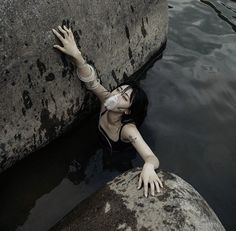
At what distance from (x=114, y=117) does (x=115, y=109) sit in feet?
0.59

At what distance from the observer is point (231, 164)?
5.16 meters

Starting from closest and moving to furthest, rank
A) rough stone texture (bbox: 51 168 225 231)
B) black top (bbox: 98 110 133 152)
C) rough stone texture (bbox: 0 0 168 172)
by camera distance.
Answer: rough stone texture (bbox: 51 168 225 231) → rough stone texture (bbox: 0 0 168 172) → black top (bbox: 98 110 133 152)

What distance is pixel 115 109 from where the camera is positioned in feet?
15.4

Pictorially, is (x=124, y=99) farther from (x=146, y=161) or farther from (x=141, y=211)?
(x=141, y=211)

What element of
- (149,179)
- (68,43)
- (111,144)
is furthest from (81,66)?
(149,179)

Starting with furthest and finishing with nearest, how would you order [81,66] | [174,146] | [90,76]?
[174,146] < [90,76] < [81,66]

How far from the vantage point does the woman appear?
14.5 feet

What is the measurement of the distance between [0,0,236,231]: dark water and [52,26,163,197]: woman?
339 millimetres

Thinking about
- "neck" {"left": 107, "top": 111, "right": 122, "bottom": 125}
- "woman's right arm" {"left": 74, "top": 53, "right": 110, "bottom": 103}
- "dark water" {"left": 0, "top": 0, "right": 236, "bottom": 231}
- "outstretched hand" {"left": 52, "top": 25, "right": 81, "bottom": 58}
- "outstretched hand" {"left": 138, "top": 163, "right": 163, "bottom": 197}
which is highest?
"outstretched hand" {"left": 52, "top": 25, "right": 81, "bottom": 58}

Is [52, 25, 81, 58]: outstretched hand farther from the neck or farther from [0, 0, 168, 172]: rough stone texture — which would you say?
the neck

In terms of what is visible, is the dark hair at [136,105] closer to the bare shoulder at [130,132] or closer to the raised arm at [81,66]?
the bare shoulder at [130,132]

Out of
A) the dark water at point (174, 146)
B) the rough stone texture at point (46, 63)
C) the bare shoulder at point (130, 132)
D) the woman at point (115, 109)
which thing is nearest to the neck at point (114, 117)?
the woman at point (115, 109)

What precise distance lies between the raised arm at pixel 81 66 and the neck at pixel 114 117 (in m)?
0.20

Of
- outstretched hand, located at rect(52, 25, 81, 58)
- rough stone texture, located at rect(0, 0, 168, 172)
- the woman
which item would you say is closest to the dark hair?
the woman
